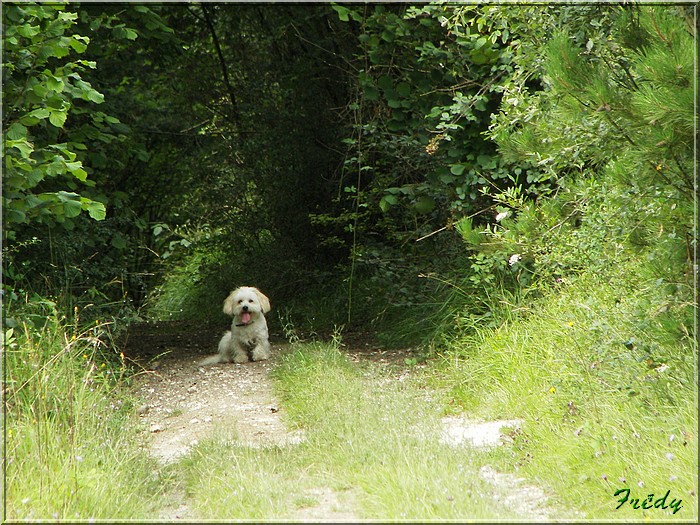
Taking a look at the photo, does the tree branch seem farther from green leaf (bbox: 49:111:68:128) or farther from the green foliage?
green leaf (bbox: 49:111:68:128)

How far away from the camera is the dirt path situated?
402 cm

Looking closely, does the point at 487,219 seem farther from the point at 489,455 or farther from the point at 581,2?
the point at 489,455

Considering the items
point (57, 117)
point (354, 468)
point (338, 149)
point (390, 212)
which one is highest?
point (57, 117)

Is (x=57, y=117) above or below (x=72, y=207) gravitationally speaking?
above

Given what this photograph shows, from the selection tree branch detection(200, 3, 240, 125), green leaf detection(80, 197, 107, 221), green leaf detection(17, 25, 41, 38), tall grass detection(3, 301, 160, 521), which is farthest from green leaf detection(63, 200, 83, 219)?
tree branch detection(200, 3, 240, 125)

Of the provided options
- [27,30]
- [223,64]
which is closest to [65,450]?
[27,30]

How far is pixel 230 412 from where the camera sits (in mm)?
6180

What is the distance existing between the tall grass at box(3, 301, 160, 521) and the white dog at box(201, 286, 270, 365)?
2672mm

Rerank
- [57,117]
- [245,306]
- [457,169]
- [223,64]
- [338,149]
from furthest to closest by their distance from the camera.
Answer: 1. [223,64]
2. [338,149]
3. [245,306]
4. [457,169]
5. [57,117]

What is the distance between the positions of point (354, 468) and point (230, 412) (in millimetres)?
2013

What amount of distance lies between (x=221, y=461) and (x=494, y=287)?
3.75 meters

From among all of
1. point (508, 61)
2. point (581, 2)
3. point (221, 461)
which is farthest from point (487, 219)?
point (221, 461)

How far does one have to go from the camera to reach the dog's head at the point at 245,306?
8.32 m

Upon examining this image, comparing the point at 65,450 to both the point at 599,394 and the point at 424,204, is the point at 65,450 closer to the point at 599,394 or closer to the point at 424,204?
the point at 599,394
